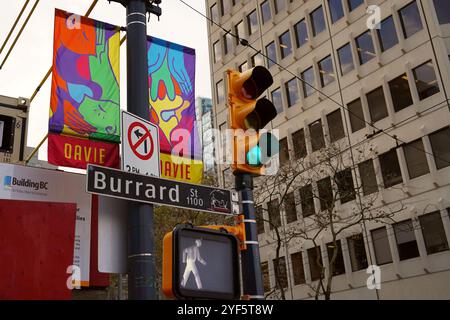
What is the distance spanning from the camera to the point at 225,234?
3.89 metres

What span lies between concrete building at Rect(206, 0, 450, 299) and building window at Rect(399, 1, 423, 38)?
0.06 metres

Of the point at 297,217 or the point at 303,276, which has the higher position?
the point at 297,217

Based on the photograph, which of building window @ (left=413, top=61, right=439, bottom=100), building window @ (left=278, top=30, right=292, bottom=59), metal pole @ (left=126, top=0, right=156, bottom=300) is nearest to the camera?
metal pole @ (left=126, top=0, right=156, bottom=300)

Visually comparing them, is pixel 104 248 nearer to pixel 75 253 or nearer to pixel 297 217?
pixel 75 253

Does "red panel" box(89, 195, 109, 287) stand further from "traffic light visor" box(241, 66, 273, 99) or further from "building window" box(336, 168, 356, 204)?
"building window" box(336, 168, 356, 204)

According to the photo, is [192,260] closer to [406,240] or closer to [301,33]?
[406,240]

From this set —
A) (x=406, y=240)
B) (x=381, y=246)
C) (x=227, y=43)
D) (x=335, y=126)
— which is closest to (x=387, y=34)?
(x=335, y=126)

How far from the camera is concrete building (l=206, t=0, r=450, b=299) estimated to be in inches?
1084

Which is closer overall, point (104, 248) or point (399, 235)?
point (104, 248)

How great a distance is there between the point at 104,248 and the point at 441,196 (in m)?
25.4

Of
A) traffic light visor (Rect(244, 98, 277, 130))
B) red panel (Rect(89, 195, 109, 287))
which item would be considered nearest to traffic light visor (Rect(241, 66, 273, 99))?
traffic light visor (Rect(244, 98, 277, 130))

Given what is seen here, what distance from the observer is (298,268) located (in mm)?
33875
